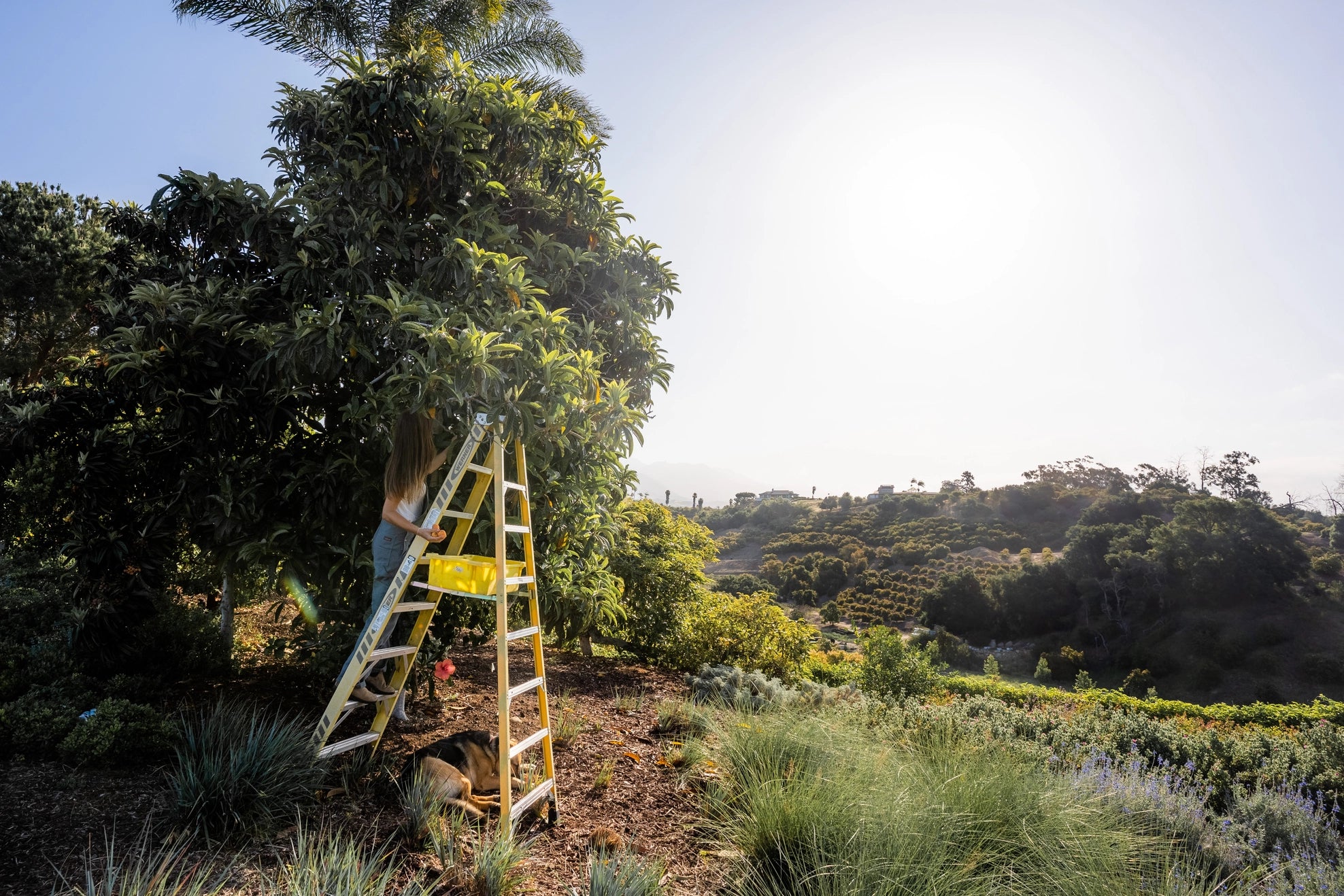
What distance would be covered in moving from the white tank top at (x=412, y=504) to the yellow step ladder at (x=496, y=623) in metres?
0.12

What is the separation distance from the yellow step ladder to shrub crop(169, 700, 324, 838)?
14 centimetres

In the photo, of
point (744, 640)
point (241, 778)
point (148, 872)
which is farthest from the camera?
point (744, 640)

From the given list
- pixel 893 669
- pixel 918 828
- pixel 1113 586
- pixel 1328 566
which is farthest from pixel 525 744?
pixel 1328 566

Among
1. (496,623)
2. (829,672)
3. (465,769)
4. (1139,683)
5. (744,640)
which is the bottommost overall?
(1139,683)

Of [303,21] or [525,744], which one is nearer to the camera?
[525,744]

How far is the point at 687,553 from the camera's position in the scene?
9273 millimetres

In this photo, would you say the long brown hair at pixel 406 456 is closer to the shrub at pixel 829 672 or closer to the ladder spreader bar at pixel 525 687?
the ladder spreader bar at pixel 525 687

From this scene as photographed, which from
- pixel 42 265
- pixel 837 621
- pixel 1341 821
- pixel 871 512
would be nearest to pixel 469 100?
pixel 1341 821

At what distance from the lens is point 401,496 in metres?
3.56

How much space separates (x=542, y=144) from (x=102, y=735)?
182 inches

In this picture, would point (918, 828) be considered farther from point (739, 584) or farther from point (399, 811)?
point (739, 584)

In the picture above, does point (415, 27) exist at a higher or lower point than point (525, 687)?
higher

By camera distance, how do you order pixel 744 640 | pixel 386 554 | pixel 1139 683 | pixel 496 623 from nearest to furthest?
1. pixel 496 623
2. pixel 386 554
3. pixel 744 640
4. pixel 1139 683

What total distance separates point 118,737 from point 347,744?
136 centimetres
